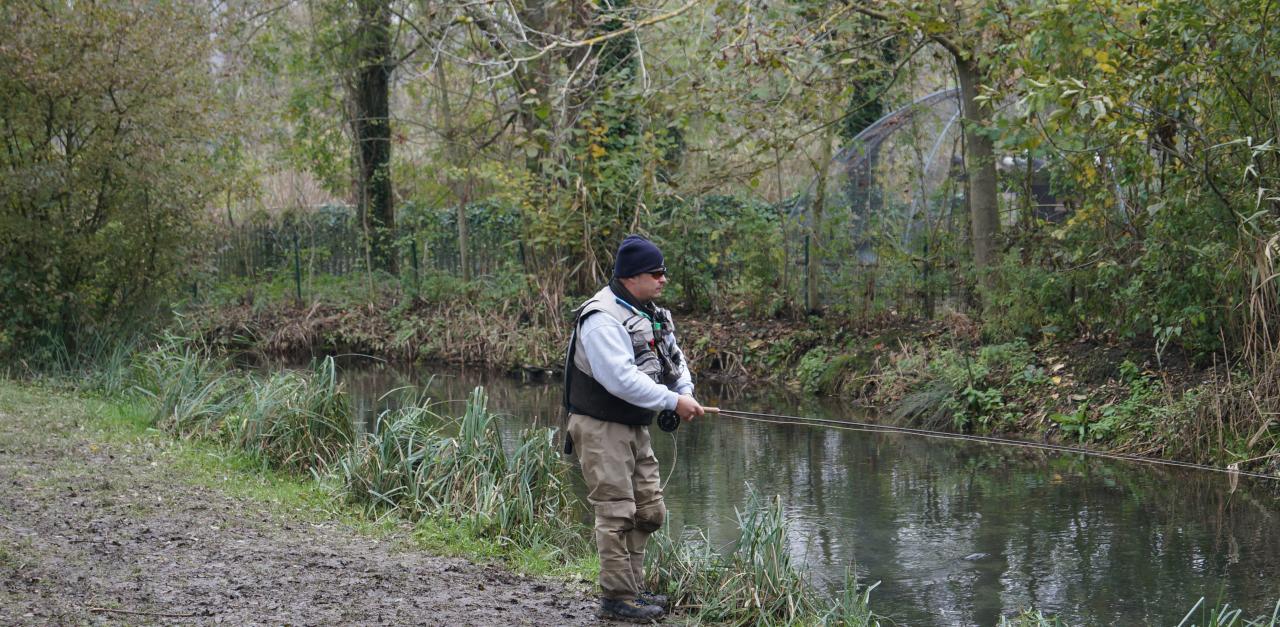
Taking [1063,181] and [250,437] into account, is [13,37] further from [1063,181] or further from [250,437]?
[1063,181]

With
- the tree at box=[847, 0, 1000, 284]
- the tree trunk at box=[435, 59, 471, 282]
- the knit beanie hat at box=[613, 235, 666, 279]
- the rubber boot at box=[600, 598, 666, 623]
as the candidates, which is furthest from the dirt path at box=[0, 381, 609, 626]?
the tree trunk at box=[435, 59, 471, 282]

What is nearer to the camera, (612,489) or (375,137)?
(612,489)

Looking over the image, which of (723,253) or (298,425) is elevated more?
(723,253)

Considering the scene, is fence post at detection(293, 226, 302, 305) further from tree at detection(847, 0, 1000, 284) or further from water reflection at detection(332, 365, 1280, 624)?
tree at detection(847, 0, 1000, 284)

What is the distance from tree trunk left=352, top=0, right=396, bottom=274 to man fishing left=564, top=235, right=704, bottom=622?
645 inches

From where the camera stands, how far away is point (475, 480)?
24.8 ft

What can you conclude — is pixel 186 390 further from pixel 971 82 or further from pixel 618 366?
pixel 971 82

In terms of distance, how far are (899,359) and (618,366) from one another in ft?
30.0

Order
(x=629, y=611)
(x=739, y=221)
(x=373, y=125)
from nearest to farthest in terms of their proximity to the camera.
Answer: (x=629, y=611) < (x=739, y=221) < (x=373, y=125)

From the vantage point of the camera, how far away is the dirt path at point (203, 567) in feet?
17.6

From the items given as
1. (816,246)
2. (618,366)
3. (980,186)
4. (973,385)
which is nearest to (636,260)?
(618,366)

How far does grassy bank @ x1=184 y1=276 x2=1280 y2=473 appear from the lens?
1037 cm

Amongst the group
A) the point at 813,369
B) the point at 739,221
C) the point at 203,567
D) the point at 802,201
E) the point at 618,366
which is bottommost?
the point at 203,567

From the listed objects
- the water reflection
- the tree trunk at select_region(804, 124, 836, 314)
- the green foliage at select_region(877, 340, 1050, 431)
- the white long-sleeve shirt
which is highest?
the tree trunk at select_region(804, 124, 836, 314)
